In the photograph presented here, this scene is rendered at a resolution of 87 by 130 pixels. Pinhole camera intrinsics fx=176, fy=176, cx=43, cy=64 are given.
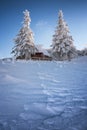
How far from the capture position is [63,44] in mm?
35594

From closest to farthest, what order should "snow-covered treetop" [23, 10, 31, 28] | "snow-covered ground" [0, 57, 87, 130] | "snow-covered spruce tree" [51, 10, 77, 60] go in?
"snow-covered ground" [0, 57, 87, 130] → "snow-covered spruce tree" [51, 10, 77, 60] → "snow-covered treetop" [23, 10, 31, 28]

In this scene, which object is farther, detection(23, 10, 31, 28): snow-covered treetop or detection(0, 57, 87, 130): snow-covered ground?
detection(23, 10, 31, 28): snow-covered treetop

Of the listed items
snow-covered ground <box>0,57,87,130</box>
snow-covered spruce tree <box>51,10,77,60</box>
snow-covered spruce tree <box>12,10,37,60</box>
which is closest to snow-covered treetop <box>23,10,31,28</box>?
snow-covered spruce tree <box>12,10,37,60</box>

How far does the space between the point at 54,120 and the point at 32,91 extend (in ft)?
8.24

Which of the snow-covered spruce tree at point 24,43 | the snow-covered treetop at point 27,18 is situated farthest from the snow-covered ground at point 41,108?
the snow-covered treetop at point 27,18

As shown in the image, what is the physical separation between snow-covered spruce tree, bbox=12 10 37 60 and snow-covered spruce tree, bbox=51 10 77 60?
15.6ft

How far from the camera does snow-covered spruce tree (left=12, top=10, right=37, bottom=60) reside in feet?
117

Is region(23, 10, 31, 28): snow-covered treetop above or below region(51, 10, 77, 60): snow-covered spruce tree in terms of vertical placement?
above

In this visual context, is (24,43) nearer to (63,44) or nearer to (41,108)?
(63,44)

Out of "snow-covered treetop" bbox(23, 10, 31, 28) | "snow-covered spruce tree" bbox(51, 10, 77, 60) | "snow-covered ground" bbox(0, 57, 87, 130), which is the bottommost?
"snow-covered ground" bbox(0, 57, 87, 130)

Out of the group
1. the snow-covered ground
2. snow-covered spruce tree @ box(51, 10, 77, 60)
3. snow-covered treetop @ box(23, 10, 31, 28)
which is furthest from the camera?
snow-covered treetop @ box(23, 10, 31, 28)

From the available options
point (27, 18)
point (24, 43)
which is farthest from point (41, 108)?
point (27, 18)

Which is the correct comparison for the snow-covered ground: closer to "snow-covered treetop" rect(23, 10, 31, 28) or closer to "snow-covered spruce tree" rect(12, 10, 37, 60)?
"snow-covered spruce tree" rect(12, 10, 37, 60)

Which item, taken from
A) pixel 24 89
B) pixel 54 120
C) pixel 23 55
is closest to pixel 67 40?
pixel 23 55
